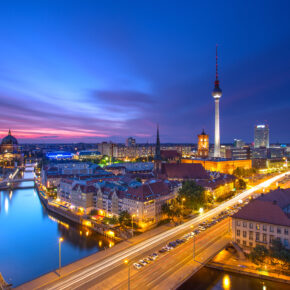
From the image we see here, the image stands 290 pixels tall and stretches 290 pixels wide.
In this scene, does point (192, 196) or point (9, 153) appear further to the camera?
point (9, 153)

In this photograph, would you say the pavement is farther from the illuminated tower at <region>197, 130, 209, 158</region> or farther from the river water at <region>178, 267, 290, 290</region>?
the illuminated tower at <region>197, 130, 209, 158</region>

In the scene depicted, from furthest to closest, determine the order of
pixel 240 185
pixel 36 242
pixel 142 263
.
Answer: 1. pixel 240 185
2. pixel 36 242
3. pixel 142 263

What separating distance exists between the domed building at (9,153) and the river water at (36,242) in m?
105

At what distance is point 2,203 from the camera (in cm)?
6075

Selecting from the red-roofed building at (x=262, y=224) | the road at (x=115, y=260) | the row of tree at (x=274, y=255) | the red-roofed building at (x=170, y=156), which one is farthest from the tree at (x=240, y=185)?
the red-roofed building at (x=170, y=156)

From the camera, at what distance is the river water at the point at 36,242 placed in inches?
1136

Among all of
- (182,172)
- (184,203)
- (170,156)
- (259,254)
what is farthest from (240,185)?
(170,156)

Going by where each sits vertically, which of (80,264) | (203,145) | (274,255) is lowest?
(80,264)

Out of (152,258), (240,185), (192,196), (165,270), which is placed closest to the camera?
(165,270)

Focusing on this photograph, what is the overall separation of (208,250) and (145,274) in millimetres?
8785

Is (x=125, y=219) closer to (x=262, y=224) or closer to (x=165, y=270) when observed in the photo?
(x=165, y=270)

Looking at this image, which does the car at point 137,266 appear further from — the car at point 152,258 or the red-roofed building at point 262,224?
the red-roofed building at point 262,224

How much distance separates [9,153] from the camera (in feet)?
520

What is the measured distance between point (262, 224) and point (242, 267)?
5444 mm
